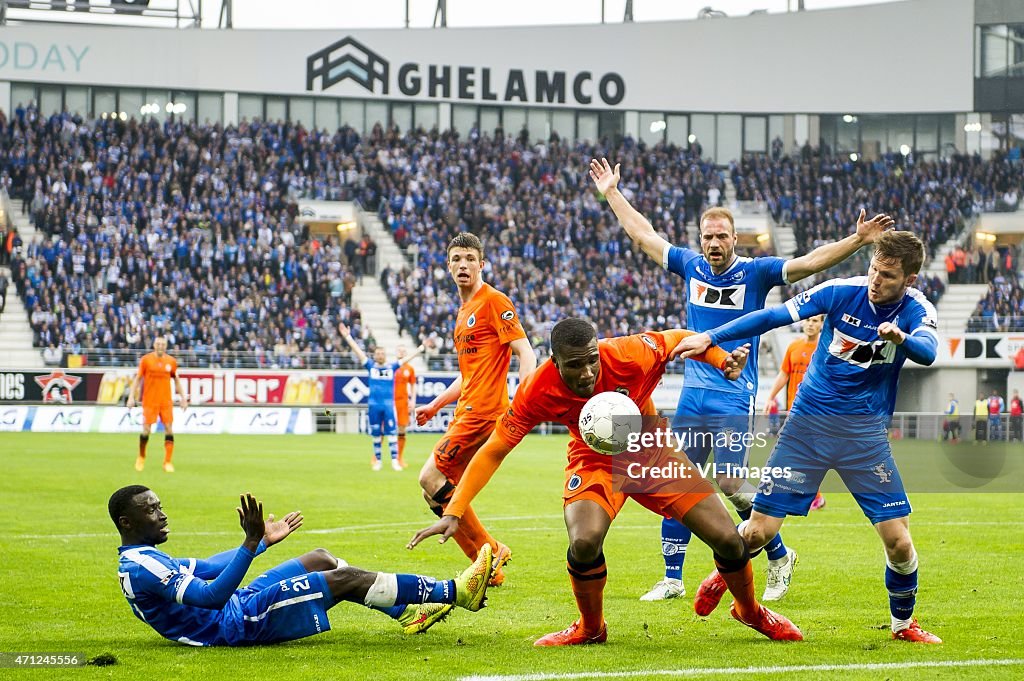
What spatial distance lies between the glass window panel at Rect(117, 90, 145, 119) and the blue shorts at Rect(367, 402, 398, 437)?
29503 millimetres

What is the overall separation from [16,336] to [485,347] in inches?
1276

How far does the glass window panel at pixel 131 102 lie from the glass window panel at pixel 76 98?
1.26 m

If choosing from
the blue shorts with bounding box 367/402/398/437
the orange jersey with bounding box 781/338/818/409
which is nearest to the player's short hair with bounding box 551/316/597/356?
the orange jersey with bounding box 781/338/818/409

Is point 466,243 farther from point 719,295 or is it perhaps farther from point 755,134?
point 755,134

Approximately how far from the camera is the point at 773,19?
51406mm

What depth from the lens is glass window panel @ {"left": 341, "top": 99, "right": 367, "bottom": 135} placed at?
5038 cm

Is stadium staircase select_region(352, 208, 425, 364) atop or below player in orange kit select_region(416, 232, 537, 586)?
atop

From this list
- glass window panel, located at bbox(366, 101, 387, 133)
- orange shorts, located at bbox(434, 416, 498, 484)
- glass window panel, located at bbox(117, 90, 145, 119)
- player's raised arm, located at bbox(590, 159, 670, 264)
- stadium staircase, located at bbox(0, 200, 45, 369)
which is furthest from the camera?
glass window panel, located at bbox(366, 101, 387, 133)

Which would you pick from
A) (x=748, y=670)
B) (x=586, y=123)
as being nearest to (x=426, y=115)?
(x=586, y=123)

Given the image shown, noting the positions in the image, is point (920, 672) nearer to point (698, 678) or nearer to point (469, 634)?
point (698, 678)

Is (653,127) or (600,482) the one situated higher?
(653,127)

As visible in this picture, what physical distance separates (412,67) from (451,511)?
150ft

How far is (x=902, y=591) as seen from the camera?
696cm

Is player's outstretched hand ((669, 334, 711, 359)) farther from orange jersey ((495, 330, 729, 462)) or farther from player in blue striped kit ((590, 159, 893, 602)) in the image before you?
player in blue striped kit ((590, 159, 893, 602))
